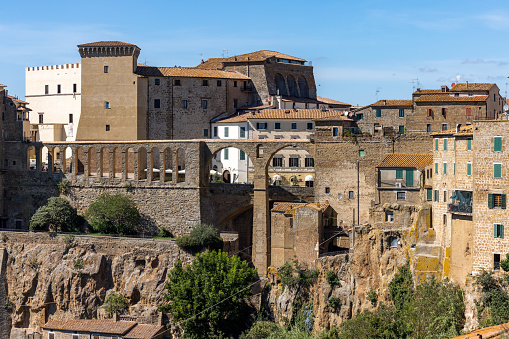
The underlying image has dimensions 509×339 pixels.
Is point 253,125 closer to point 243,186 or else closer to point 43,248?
point 243,186

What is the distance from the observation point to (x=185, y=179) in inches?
2576

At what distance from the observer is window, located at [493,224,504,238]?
1851 inches

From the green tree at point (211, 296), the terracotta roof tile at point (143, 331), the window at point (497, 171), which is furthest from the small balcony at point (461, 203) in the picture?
the terracotta roof tile at point (143, 331)

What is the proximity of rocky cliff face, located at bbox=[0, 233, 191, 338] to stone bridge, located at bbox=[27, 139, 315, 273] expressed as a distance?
3.83 metres

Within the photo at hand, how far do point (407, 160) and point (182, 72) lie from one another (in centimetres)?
2396

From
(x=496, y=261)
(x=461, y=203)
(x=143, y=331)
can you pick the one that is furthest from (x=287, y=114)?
(x=496, y=261)

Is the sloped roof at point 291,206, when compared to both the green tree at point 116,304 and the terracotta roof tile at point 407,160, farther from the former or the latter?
the green tree at point 116,304

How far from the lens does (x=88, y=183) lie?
68688 millimetres

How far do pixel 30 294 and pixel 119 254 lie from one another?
23.2 feet

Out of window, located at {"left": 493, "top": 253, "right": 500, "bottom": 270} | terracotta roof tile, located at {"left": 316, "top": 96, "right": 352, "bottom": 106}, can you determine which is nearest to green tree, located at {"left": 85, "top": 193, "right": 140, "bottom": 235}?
terracotta roof tile, located at {"left": 316, "top": 96, "right": 352, "bottom": 106}

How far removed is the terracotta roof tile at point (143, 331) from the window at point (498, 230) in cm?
2264

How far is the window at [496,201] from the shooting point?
4703 cm

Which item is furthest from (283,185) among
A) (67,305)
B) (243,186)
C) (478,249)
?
(478,249)

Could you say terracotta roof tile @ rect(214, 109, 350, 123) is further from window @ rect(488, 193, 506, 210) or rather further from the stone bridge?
window @ rect(488, 193, 506, 210)
